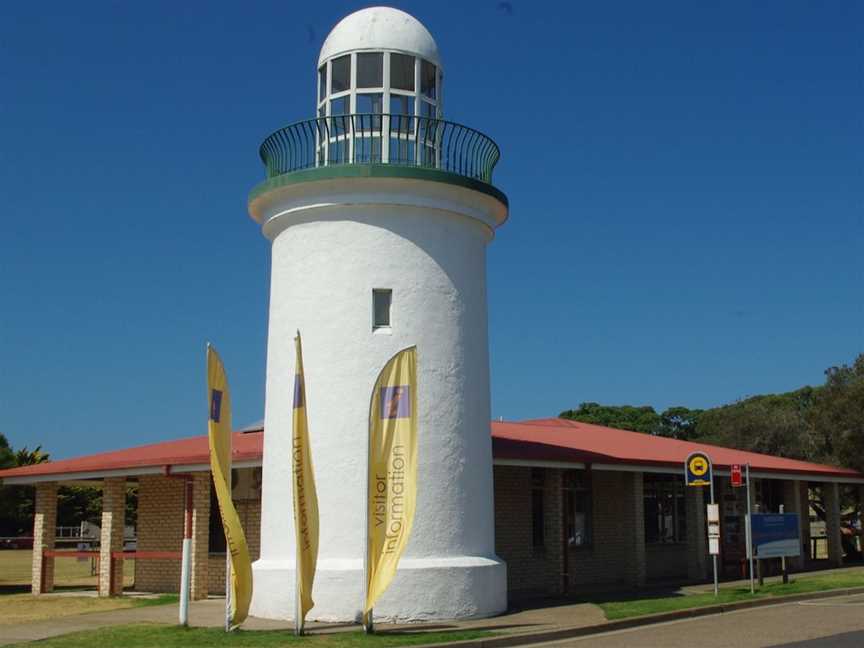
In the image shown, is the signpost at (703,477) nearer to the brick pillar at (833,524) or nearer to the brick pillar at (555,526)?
the brick pillar at (555,526)

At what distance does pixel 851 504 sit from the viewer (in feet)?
165

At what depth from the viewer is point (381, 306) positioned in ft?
52.4

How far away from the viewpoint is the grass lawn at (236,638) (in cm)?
1266

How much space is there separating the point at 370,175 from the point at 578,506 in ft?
36.3

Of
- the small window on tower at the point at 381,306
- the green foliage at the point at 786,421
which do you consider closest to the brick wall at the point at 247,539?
the small window on tower at the point at 381,306

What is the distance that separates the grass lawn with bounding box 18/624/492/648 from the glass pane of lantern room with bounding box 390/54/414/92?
8.30 metres

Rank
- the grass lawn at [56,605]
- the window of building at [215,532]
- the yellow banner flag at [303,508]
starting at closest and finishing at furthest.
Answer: the yellow banner flag at [303,508], the grass lawn at [56,605], the window of building at [215,532]

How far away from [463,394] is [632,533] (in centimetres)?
829

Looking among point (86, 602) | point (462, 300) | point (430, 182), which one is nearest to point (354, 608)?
point (462, 300)

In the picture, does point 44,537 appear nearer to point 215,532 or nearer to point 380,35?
point 215,532

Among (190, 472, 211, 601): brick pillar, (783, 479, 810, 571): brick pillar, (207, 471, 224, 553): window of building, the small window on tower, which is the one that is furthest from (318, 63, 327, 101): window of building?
(783, 479, 810, 571): brick pillar

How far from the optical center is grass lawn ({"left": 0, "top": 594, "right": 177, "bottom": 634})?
17.8m

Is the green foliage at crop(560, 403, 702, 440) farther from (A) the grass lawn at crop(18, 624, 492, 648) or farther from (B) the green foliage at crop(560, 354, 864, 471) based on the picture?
(A) the grass lawn at crop(18, 624, 492, 648)

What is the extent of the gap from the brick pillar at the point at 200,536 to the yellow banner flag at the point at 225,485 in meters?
6.06
